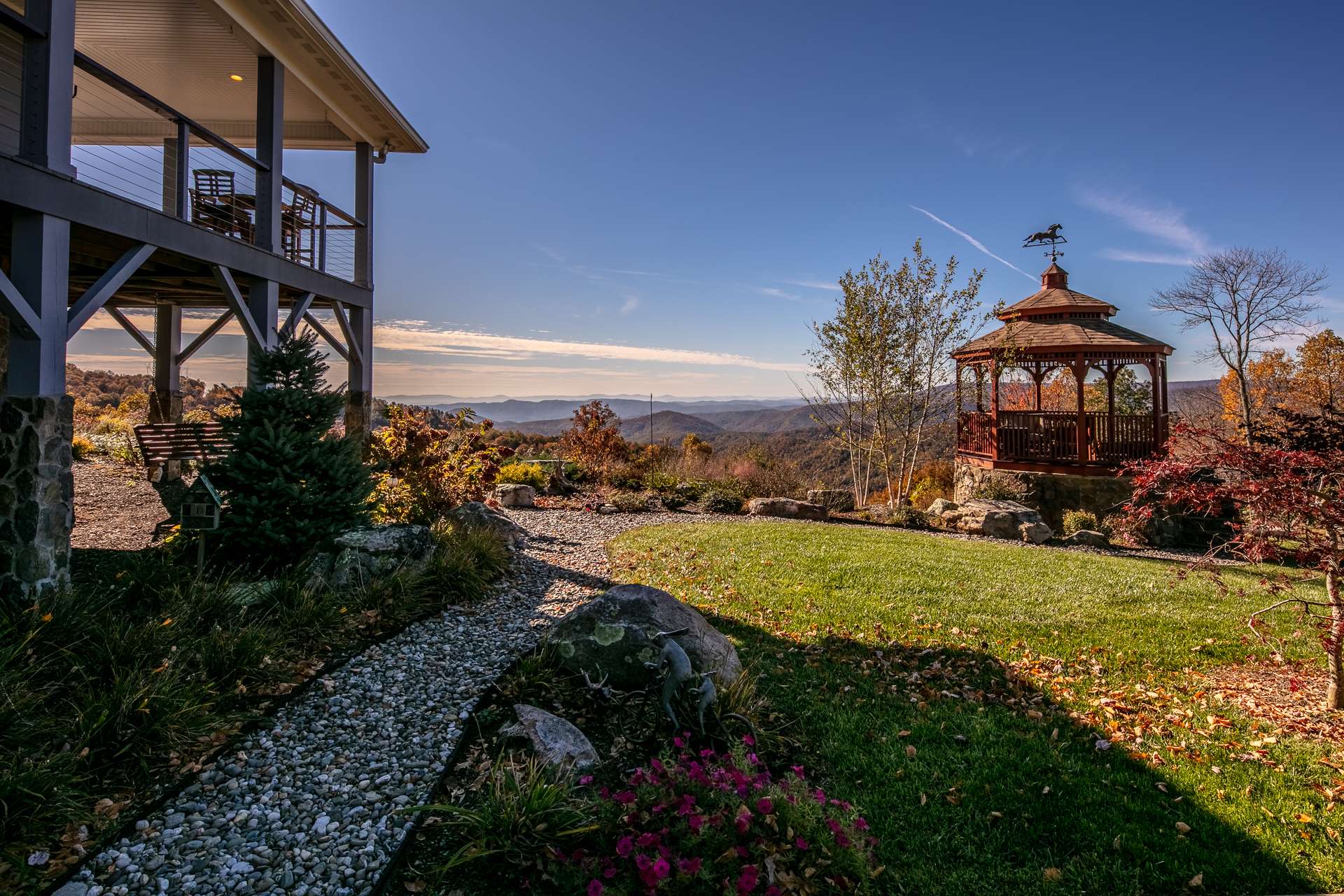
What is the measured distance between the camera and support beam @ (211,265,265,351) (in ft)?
20.2

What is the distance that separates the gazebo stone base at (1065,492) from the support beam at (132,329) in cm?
1649

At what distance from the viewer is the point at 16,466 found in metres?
4.01

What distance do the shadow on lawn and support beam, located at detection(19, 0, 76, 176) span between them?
6.44 meters

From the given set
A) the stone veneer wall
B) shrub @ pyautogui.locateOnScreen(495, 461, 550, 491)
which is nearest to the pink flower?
the stone veneer wall

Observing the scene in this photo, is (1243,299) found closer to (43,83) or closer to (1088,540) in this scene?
(1088,540)

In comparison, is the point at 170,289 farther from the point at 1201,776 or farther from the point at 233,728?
the point at 1201,776

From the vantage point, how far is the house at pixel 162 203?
412cm

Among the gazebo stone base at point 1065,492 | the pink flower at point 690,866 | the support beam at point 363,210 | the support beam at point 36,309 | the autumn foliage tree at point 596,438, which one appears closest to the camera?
the pink flower at point 690,866

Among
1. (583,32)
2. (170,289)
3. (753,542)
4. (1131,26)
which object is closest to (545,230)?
(583,32)

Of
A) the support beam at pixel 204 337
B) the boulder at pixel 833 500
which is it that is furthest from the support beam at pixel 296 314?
the boulder at pixel 833 500

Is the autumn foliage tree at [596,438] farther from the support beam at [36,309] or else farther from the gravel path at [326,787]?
the support beam at [36,309]

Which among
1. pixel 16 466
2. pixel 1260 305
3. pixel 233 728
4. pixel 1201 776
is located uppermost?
pixel 1260 305

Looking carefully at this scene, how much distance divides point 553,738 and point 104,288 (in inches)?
208

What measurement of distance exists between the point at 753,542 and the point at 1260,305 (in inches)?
894
